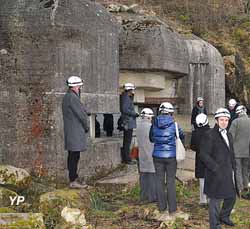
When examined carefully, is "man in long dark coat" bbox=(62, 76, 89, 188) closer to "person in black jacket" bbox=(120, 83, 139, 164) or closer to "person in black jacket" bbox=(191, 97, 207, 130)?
"person in black jacket" bbox=(120, 83, 139, 164)

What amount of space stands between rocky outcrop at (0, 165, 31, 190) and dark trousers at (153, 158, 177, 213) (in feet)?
5.71

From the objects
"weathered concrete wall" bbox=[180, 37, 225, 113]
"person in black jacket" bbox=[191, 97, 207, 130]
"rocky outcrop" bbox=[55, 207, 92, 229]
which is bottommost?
"rocky outcrop" bbox=[55, 207, 92, 229]

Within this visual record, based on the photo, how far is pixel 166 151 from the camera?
6211mm

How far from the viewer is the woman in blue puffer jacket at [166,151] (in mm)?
6227

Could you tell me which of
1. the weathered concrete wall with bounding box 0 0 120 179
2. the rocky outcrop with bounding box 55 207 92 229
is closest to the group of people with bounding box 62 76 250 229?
the weathered concrete wall with bounding box 0 0 120 179

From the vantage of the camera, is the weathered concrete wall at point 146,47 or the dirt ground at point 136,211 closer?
the dirt ground at point 136,211

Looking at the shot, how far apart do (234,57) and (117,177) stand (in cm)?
564

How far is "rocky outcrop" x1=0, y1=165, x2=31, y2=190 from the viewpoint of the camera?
664 centimetres

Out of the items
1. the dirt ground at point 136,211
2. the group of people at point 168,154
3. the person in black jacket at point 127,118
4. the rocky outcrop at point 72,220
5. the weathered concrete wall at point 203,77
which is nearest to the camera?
the rocky outcrop at point 72,220

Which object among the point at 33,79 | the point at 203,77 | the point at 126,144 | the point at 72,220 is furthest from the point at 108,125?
the point at 72,220

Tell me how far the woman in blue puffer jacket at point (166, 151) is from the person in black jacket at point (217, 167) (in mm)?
567

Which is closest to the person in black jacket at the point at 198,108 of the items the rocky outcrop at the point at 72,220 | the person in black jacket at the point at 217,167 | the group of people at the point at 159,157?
the group of people at the point at 159,157

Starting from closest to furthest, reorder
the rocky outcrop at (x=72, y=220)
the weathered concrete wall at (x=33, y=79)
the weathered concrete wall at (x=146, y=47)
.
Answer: the rocky outcrop at (x=72, y=220), the weathered concrete wall at (x=33, y=79), the weathered concrete wall at (x=146, y=47)

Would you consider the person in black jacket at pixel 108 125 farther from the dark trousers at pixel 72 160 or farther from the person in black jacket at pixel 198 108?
the dark trousers at pixel 72 160
